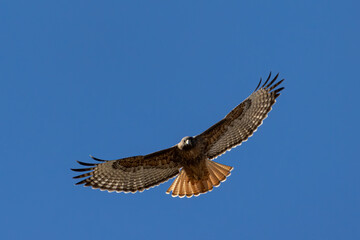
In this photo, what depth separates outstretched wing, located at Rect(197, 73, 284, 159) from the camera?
9.73 m

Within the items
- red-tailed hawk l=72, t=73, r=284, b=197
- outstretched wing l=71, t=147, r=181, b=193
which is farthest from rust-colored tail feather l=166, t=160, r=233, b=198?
outstretched wing l=71, t=147, r=181, b=193

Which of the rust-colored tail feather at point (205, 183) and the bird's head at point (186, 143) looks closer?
the bird's head at point (186, 143)

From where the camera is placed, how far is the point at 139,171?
9.77 metres

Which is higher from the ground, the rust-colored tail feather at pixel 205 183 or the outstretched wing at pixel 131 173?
the outstretched wing at pixel 131 173

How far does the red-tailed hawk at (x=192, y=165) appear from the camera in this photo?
9562 millimetres

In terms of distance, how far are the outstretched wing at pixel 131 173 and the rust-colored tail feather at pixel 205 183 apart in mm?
375

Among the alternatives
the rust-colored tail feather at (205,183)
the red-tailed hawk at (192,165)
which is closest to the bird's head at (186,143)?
the red-tailed hawk at (192,165)

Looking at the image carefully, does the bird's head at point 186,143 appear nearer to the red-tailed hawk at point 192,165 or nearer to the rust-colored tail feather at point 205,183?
the red-tailed hawk at point 192,165

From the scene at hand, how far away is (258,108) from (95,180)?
441 centimetres

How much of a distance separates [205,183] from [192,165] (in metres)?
0.59

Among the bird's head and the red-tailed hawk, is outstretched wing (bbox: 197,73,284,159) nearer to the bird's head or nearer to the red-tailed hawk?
the red-tailed hawk

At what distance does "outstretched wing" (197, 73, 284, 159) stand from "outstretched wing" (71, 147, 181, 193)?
1048 millimetres

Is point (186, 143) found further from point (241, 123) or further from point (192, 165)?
point (241, 123)

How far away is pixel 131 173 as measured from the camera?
9.77m
